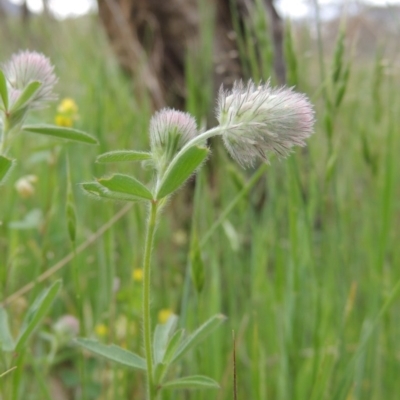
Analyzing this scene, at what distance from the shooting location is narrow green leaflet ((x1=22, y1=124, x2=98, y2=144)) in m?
0.73

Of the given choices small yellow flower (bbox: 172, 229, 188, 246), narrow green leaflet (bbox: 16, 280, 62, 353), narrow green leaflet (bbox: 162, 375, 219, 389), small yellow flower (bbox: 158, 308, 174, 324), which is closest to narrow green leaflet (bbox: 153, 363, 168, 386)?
narrow green leaflet (bbox: 162, 375, 219, 389)

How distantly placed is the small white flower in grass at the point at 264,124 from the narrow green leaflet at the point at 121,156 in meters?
0.10

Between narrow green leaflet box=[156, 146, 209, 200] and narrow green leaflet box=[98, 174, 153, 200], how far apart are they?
0.02 metres

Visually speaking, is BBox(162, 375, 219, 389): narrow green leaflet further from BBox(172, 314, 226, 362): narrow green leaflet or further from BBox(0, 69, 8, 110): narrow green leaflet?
BBox(0, 69, 8, 110): narrow green leaflet

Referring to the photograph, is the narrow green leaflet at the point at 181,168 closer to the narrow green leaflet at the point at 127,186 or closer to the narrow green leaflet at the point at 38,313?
the narrow green leaflet at the point at 127,186

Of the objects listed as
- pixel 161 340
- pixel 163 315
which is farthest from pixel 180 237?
pixel 161 340

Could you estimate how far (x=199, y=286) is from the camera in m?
0.84

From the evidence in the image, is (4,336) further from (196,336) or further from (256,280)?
(256,280)

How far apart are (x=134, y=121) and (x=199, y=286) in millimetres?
1031

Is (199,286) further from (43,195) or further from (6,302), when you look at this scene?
(43,195)

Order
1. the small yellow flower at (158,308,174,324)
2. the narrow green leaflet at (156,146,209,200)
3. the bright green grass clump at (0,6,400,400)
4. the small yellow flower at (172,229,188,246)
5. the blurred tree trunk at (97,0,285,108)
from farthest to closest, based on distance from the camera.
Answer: the blurred tree trunk at (97,0,285,108) → the small yellow flower at (172,229,188,246) → the small yellow flower at (158,308,174,324) → the bright green grass clump at (0,6,400,400) → the narrow green leaflet at (156,146,209,200)

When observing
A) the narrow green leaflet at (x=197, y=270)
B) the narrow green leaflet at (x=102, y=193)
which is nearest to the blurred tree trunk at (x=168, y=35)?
the narrow green leaflet at (x=197, y=270)

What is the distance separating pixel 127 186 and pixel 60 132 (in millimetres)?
217

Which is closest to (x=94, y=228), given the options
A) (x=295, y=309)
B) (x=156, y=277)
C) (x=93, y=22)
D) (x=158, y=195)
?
(x=156, y=277)
